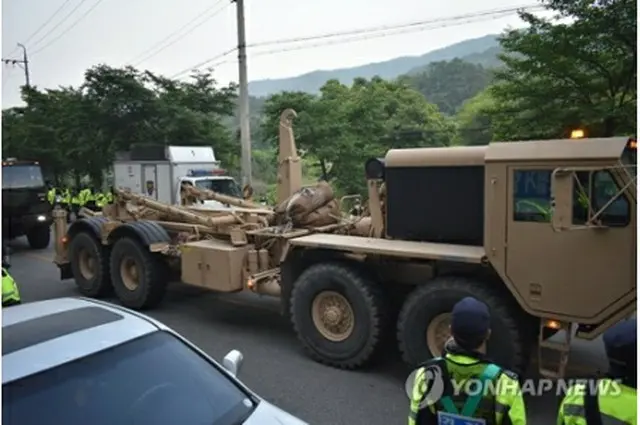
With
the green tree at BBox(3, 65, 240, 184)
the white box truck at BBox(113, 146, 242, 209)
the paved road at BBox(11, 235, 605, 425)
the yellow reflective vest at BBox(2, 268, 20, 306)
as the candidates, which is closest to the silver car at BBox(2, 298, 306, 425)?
the yellow reflective vest at BBox(2, 268, 20, 306)

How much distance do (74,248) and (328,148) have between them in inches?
409

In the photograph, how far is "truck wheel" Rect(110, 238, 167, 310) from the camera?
805 cm

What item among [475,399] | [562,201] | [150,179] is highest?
[150,179]

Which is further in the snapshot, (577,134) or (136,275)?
(136,275)

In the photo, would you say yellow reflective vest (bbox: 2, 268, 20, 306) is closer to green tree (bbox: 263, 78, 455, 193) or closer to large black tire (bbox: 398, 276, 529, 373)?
large black tire (bbox: 398, 276, 529, 373)

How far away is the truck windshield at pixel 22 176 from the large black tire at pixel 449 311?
473 inches

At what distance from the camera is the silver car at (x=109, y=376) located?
257 centimetres

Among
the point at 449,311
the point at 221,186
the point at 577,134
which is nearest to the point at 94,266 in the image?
the point at 449,311

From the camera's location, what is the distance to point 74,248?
930 cm

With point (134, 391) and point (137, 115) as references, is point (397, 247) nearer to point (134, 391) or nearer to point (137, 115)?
point (134, 391)

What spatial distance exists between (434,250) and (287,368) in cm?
199

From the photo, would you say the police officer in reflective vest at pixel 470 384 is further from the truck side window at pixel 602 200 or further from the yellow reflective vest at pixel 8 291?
the yellow reflective vest at pixel 8 291

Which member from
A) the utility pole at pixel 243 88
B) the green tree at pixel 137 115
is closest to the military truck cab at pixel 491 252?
the utility pole at pixel 243 88

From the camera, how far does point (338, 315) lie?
589 centimetres
